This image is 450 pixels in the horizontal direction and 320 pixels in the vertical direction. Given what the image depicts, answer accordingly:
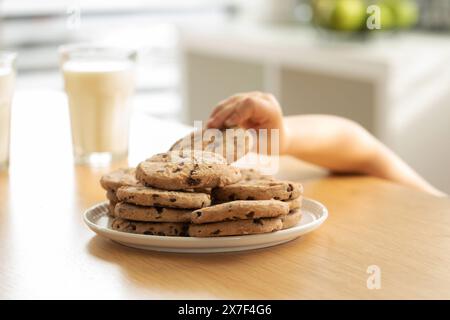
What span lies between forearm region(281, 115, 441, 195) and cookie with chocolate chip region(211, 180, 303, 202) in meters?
0.41

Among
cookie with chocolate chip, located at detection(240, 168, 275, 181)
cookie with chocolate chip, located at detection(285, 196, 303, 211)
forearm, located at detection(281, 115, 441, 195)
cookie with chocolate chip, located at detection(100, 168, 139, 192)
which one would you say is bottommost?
forearm, located at detection(281, 115, 441, 195)

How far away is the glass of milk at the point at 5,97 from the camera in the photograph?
131 cm

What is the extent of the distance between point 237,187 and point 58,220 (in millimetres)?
289

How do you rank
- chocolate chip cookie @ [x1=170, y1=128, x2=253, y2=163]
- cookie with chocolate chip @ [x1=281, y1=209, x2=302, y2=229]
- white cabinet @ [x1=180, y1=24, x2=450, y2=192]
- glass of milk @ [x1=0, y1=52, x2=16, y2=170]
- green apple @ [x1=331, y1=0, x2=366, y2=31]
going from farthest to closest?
green apple @ [x1=331, y1=0, x2=366, y2=31] < white cabinet @ [x1=180, y1=24, x2=450, y2=192] < glass of milk @ [x1=0, y1=52, x2=16, y2=170] < chocolate chip cookie @ [x1=170, y1=128, x2=253, y2=163] < cookie with chocolate chip @ [x1=281, y1=209, x2=302, y2=229]

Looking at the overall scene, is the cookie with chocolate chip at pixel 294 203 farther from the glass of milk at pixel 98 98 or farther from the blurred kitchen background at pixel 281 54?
the blurred kitchen background at pixel 281 54

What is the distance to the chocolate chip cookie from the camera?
109cm

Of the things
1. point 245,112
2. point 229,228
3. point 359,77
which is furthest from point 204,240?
point 359,77

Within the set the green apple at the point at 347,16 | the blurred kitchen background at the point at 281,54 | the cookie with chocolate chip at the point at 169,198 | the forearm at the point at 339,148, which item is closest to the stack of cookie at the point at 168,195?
the cookie with chocolate chip at the point at 169,198

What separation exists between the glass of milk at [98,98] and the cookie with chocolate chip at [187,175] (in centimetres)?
52

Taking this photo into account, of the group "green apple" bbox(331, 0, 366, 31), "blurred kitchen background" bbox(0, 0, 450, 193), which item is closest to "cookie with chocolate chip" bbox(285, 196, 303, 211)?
"blurred kitchen background" bbox(0, 0, 450, 193)

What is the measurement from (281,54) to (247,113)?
72.7 inches

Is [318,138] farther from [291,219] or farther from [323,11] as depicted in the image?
[323,11]

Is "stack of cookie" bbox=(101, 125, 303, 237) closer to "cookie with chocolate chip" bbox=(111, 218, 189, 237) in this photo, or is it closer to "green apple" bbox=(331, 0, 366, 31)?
"cookie with chocolate chip" bbox=(111, 218, 189, 237)

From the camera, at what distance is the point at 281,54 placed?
3.01 meters
